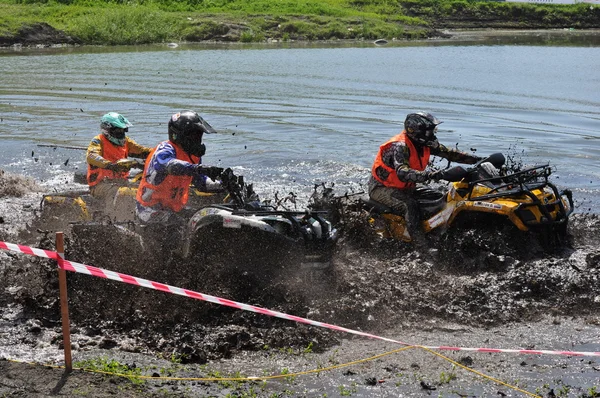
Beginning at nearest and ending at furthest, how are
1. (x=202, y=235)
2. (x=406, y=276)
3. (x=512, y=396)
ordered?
(x=512, y=396)
(x=202, y=235)
(x=406, y=276)

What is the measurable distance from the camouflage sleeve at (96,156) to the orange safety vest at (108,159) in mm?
63

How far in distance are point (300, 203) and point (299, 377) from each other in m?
7.21

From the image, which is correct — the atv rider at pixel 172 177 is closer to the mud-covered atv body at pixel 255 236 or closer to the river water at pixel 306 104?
the mud-covered atv body at pixel 255 236

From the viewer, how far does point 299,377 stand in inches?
287

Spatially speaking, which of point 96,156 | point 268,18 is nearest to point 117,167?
point 96,156

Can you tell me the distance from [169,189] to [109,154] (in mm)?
3094

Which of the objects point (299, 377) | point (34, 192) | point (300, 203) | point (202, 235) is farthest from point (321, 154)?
point (299, 377)

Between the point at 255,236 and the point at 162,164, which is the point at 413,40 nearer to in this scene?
the point at 162,164

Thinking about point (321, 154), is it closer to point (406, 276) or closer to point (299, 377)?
point (406, 276)

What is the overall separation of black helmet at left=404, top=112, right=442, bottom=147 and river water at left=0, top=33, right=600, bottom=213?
3.73 metres

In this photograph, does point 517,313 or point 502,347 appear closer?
point 502,347

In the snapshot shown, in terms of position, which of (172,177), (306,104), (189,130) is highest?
(189,130)

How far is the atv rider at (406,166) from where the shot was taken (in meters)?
10.9

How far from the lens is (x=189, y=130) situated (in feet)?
30.0
